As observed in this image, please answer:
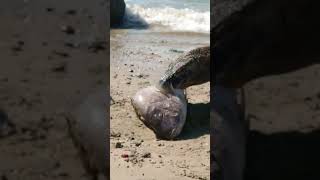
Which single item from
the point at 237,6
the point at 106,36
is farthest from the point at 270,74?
the point at 106,36

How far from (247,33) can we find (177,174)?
196cm

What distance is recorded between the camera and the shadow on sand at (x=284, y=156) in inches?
66.2

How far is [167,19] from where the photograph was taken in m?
13.8

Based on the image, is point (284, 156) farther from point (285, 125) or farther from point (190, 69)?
point (190, 69)

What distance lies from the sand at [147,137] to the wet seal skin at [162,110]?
7cm

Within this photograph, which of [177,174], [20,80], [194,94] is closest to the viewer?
[20,80]

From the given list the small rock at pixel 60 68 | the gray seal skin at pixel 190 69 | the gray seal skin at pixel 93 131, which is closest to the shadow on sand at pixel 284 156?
the gray seal skin at pixel 93 131

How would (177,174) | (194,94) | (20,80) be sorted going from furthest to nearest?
1. (194,94)
2. (177,174)
3. (20,80)

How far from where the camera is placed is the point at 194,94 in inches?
227

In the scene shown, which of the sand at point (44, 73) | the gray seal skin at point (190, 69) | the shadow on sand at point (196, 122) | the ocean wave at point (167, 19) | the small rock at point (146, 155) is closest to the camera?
the sand at point (44, 73)

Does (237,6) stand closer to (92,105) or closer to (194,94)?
(92,105)

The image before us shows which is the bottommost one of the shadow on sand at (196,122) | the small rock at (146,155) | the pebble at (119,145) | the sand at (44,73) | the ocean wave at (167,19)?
the small rock at (146,155)

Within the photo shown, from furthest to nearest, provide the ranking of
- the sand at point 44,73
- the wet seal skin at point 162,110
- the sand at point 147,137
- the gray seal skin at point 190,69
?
the gray seal skin at point 190,69 → the wet seal skin at point 162,110 → the sand at point 147,137 → the sand at point 44,73

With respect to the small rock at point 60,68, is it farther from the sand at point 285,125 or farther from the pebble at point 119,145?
the pebble at point 119,145
